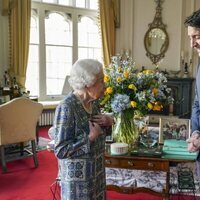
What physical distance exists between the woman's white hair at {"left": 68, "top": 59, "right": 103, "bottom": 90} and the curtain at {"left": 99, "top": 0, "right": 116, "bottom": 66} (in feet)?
18.3

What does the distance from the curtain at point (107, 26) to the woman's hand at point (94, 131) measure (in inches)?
221

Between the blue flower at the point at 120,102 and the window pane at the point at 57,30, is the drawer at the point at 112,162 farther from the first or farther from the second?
the window pane at the point at 57,30

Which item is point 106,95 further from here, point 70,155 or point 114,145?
point 70,155

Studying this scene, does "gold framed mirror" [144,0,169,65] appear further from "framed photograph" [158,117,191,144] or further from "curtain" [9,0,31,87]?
"framed photograph" [158,117,191,144]

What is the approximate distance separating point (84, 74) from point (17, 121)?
2.37 meters

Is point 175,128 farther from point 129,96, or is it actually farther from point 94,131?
point 94,131

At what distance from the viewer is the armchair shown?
364 centimetres

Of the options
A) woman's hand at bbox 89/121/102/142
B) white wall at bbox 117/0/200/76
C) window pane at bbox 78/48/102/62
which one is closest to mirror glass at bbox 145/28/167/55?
white wall at bbox 117/0/200/76

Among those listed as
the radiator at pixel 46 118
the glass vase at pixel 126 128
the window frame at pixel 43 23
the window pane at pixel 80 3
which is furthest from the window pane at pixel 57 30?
the glass vase at pixel 126 128

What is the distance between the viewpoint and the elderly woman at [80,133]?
1581 mm

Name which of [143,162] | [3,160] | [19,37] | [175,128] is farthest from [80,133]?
[19,37]

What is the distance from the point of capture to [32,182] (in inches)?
139

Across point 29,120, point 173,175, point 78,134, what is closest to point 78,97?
point 78,134

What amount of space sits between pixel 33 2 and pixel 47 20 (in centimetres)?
50
